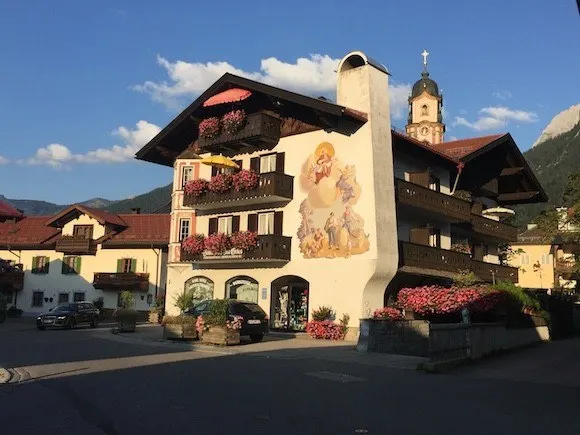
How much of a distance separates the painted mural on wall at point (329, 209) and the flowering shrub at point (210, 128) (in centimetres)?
558

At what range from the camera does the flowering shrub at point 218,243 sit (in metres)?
30.3

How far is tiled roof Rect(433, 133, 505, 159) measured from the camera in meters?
33.2

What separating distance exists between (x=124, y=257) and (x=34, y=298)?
9.13 meters

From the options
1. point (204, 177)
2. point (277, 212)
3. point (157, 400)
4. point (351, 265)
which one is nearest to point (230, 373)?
point (157, 400)

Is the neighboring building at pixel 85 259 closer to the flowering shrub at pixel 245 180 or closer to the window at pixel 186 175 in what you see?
the window at pixel 186 175

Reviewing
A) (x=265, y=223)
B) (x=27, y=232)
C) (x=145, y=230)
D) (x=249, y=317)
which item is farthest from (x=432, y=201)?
(x=27, y=232)

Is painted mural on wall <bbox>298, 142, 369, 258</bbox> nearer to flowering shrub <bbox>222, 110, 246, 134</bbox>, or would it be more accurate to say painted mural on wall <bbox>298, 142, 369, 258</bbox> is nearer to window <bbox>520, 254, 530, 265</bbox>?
flowering shrub <bbox>222, 110, 246, 134</bbox>

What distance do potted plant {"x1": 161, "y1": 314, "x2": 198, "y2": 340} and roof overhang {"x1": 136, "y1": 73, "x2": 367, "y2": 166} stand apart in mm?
10228

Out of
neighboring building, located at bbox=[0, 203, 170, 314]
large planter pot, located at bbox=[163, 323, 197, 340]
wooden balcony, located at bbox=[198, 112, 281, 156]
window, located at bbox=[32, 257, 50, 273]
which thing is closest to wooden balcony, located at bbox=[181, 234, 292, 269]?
wooden balcony, located at bbox=[198, 112, 281, 156]

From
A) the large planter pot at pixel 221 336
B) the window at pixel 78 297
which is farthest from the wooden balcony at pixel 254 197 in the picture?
the window at pixel 78 297

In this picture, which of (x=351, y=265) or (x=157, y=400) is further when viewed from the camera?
(x=351, y=265)

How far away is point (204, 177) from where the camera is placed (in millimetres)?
33938

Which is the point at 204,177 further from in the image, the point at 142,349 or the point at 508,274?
the point at 508,274

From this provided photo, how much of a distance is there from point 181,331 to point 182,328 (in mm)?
137
